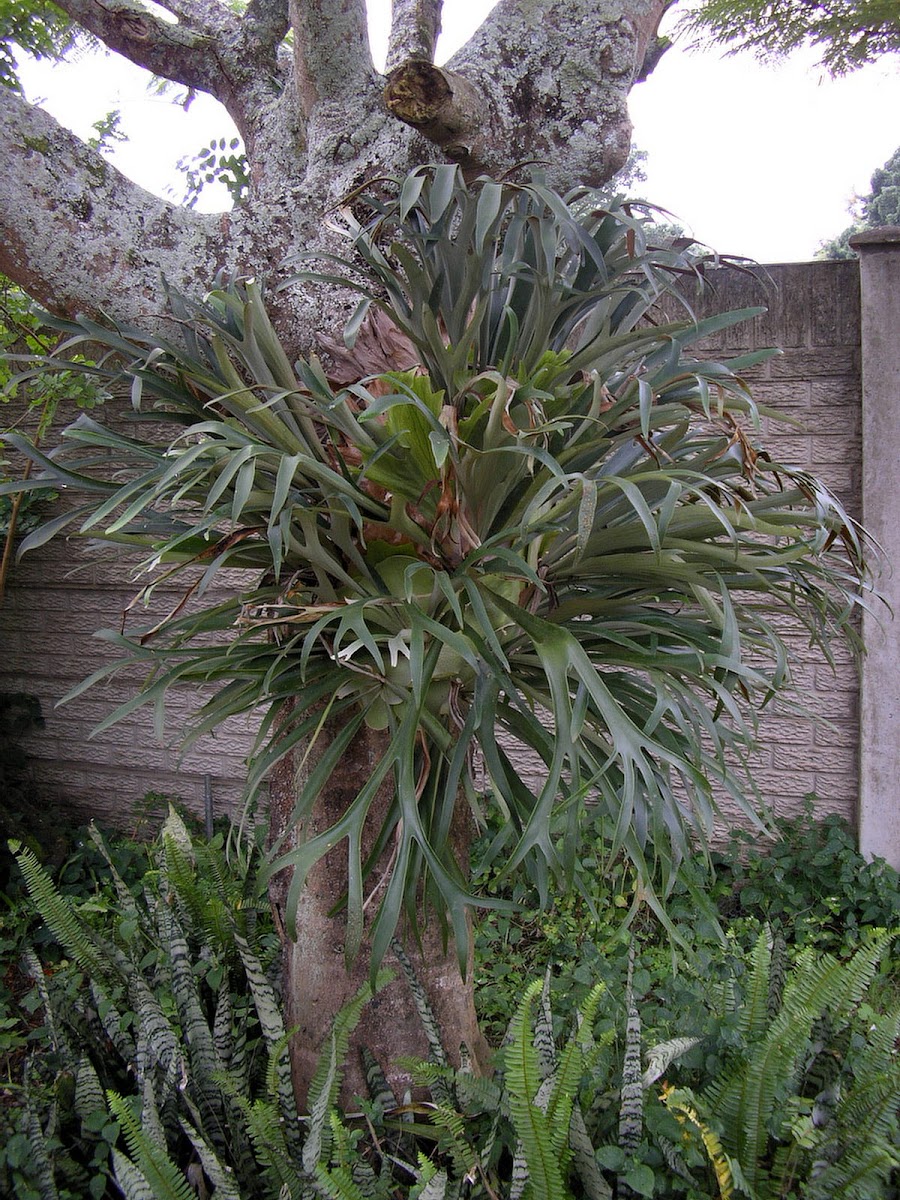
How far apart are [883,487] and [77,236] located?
2289 millimetres

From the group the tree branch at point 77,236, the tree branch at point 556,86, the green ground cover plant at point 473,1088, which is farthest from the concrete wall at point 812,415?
the tree branch at point 77,236

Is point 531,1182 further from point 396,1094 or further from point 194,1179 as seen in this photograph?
point 194,1179

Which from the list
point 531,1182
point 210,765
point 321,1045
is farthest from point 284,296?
point 210,765

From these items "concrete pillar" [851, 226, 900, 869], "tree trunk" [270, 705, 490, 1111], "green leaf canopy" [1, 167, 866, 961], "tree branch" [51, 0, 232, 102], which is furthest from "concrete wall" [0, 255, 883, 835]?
"tree branch" [51, 0, 232, 102]

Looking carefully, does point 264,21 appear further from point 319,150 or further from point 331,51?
point 319,150

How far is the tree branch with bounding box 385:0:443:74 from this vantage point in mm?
1745

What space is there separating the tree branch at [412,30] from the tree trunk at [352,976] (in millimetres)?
1425

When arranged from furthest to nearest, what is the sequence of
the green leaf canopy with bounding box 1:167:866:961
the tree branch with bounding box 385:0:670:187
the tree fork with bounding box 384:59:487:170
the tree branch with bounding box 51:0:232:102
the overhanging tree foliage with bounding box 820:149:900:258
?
the overhanging tree foliage with bounding box 820:149:900:258, the tree branch with bounding box 51:0:232:102, the tree branch with bounding box 385:0:670:187, the tree fork with bounding box 384:59:487:170, the green leaf canopy with bounding box 1:167:866:961

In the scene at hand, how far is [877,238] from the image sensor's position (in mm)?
2480

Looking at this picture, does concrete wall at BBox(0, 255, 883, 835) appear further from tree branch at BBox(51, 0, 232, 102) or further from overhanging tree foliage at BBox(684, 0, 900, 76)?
overhanging tree foliage at BBox(684, 0, 900, 76)

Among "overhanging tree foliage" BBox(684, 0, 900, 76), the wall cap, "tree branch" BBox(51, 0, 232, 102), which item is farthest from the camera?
"overhanging tree foliage" BBox(684, 0, 900, 76)

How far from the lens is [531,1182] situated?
1.17m

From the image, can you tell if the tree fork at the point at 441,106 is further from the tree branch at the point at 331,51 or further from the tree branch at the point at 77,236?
the tree branch at the point at 77,236

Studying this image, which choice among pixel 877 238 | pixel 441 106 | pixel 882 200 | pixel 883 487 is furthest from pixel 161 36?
pixel 882 200
